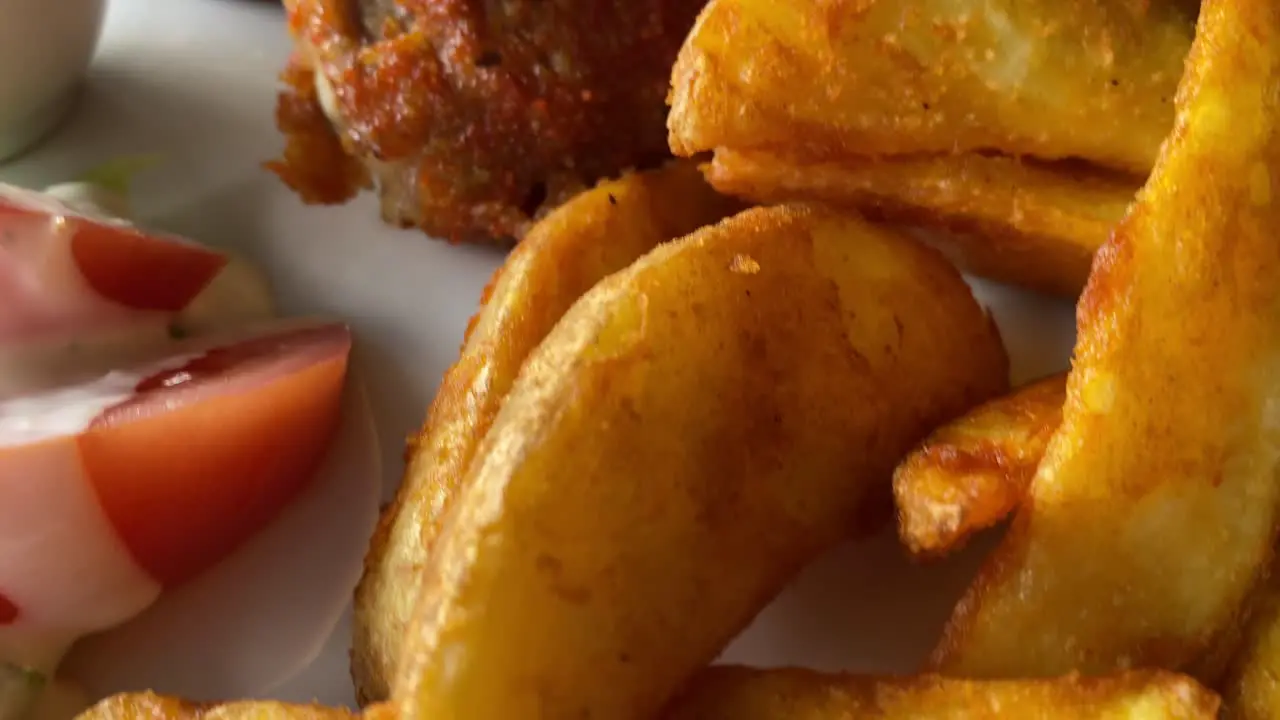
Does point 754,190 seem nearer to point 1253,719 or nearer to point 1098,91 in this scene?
point 1098,91

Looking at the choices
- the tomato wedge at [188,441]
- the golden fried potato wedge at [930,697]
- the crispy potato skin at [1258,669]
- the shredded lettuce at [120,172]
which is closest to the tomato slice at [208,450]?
the tomato wedge at [188,441]

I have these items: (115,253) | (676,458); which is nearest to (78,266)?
(115,253)

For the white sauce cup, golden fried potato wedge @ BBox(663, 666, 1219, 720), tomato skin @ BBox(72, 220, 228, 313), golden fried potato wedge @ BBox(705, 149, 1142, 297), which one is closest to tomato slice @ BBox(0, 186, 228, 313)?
tomato skin @ BBox(72, 220, 228, 313)

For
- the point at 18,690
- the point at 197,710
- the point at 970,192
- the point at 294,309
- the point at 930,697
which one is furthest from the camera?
the point at 294,309

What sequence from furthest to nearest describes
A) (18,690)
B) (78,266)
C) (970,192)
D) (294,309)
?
1. (294,309)
2. (78,266)
3. (18,690)
4. (970,192)

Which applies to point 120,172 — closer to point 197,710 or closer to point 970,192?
point 197,710
